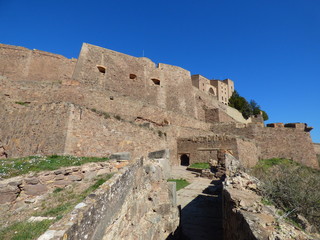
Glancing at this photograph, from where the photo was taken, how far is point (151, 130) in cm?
1437

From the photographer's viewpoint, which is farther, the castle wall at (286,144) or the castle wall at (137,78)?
the castle wall at (286,144)

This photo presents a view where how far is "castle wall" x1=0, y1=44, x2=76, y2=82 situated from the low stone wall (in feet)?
55.8

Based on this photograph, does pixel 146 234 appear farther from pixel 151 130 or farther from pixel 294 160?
pixel 294 160

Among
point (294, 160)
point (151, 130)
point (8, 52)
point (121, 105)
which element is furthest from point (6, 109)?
point (294, 160)

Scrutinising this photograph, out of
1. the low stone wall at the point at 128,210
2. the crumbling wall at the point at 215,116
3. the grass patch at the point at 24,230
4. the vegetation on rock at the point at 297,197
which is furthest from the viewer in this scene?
the crumbling wall at the point at 215,116

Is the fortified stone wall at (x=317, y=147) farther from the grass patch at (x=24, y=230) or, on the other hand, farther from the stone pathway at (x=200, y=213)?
the grass patch at (x=24, y=230)

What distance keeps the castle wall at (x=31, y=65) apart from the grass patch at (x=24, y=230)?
17.7 metres

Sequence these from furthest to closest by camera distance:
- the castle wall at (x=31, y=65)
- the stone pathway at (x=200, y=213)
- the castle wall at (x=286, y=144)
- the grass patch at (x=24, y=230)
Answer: the castle wall at (x=286, y=144) → the castle wall at (x=31, y=65) → the stone pathway at (x=200, y=213) → the grass patch at (x=24, y=230)

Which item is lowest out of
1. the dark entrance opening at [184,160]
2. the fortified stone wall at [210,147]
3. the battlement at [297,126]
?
the dark entrance opening at [184,160]

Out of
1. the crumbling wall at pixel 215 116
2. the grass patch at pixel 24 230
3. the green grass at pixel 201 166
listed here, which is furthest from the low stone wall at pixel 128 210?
A: the crumbling wall at pixel 215 116

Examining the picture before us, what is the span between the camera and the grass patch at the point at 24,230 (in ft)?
8.48

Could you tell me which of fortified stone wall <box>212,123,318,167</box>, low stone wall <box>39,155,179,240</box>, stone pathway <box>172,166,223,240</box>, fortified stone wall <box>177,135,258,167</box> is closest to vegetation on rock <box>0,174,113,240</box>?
low stone wall <box>39,155,179,240</box>

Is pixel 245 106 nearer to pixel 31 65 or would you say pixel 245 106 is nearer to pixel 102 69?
pixel 102 69

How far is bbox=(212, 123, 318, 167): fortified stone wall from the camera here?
21.3m
